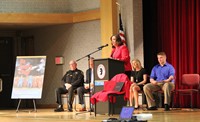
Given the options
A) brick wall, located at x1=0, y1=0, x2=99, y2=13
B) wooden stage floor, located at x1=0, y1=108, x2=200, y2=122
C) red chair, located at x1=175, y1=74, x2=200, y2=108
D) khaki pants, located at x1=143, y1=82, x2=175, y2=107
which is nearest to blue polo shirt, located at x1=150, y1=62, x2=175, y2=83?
khaki pants, located at x1=143, y1=82, x2=175, y2=107

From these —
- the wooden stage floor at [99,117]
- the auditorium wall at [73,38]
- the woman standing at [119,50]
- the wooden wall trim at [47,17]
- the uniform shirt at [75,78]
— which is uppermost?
the wooden wall trim at [47,17]

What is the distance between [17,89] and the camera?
488 inches

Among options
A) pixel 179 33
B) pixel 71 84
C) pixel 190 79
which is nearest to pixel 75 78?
pixel 71 84

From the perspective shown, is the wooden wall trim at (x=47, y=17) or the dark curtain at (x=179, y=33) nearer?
the dark curtain at (x=179, y=33)

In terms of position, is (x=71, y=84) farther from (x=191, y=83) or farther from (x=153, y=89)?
(x=191, y=83)

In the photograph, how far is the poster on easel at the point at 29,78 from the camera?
12312mm

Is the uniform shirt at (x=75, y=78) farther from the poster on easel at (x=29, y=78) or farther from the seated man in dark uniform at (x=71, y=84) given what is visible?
the poster on easel at (x=29, y=78)

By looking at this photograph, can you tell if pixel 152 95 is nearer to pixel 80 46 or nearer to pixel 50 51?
pixel 80 46

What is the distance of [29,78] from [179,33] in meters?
3.79

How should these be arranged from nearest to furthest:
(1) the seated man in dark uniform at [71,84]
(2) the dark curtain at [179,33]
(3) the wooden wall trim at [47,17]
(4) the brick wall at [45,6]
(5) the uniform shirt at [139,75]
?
(5) the uniform shirt at [139,75] < (2) the dark curtain at [179,33] < (1) the seated man in dark uniform at [71,84] < (3) the wooden wall trim at [47,17] < (4) the brick wall at [45,6]

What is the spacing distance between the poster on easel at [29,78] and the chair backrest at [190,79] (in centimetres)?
348

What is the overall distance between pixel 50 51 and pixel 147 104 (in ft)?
15.5

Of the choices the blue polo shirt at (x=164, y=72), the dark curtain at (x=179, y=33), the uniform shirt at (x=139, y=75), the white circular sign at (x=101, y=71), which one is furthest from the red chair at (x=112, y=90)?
the dark curtain at (x=179, y=33)

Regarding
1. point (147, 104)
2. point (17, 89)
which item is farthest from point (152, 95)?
point (17, 89)
